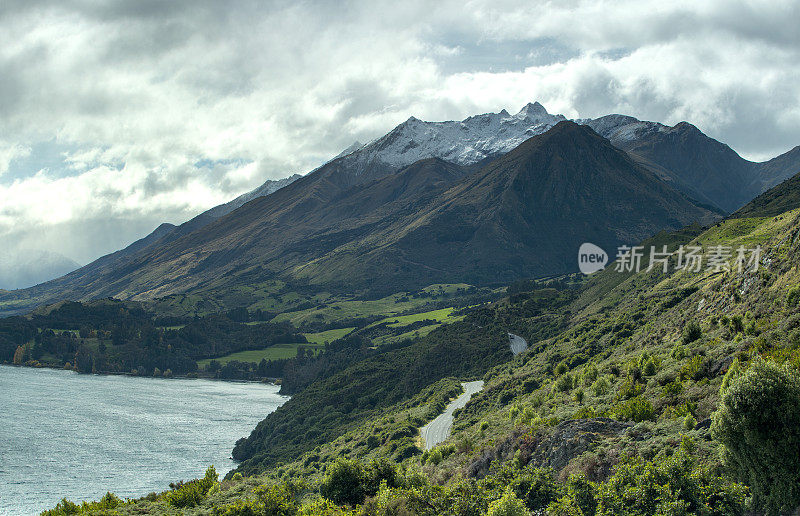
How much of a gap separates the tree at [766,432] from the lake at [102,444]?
108548mm

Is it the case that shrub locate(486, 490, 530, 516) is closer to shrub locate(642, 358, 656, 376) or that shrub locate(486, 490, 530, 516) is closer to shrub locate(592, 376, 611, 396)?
shrub locate(642, 358, 656, 376)

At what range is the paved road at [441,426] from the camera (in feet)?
248

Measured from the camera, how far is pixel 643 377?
4569 cm

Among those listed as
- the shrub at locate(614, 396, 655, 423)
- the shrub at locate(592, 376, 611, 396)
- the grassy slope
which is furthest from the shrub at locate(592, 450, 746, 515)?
the shrub at locate(592, 376, 611, 396)

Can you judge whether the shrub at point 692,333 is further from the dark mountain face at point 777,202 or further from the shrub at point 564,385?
the dark mountain face at point 777,202

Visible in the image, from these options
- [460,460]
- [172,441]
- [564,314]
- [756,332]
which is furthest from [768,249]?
[172,441]

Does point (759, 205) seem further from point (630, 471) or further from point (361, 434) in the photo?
point (630, 471)

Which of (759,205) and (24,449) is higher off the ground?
(759,205)

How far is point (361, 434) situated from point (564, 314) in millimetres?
65060

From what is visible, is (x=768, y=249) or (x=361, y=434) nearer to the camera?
(x=768, y=249)

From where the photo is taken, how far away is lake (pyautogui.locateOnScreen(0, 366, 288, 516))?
110 m

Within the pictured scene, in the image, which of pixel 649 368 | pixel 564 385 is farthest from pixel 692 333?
pixel 564 385

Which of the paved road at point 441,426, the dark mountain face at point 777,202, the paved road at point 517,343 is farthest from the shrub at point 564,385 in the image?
the dark mountain face at point 777,202

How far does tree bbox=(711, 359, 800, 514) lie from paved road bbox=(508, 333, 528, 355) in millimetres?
103284
